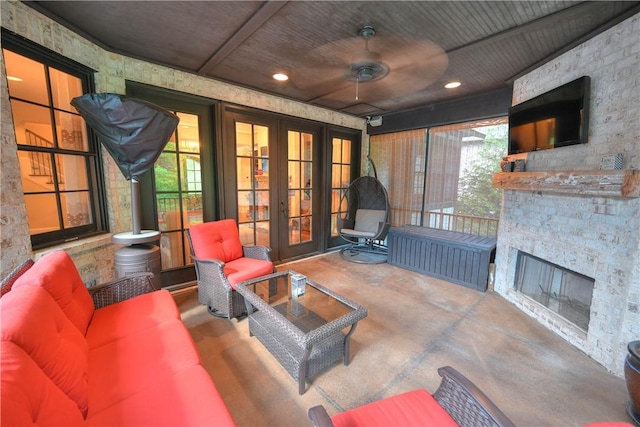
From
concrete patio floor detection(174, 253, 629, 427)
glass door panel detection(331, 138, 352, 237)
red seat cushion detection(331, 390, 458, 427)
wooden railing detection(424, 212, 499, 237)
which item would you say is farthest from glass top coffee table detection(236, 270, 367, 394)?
wooden railing detection(424, 212, 499, 237)

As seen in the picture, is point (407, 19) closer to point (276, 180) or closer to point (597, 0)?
point (597, 0)

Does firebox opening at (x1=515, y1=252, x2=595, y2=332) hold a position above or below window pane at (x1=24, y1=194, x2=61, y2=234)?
below

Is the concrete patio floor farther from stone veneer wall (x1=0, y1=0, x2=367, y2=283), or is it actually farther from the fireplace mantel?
the fireplace mantel

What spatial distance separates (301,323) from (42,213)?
2.23 meters

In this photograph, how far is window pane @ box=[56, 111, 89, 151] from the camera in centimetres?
221

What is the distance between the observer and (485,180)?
3820 millimetres

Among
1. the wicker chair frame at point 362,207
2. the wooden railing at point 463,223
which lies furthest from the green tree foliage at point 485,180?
the wicker chair frame at point 362,207

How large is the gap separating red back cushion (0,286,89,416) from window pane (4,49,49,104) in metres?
1.65

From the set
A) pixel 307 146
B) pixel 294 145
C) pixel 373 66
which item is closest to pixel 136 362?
pixel 373 66

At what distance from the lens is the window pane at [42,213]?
78.2 inches

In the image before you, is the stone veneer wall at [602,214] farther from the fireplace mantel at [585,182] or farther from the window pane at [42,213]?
the window pane at [42,213]

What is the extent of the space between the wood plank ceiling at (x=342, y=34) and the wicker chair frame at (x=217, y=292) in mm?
1994

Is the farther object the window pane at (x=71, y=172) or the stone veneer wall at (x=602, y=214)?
the window pane at (x=71, y=172)

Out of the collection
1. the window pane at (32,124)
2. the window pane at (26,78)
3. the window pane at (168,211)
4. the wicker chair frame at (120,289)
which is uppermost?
the window pane at (26,78)
